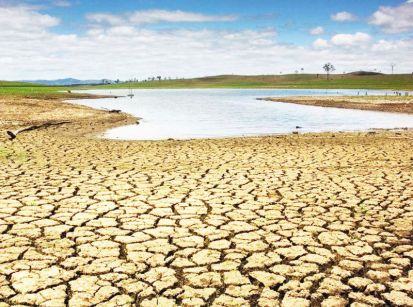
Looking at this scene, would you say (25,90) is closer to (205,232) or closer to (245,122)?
(245,122)

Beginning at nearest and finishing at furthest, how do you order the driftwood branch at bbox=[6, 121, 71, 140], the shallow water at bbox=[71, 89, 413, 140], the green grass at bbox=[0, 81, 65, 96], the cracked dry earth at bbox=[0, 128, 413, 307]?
the cracked dry earth at bbox=[0, 128, 413, 307]
the driftwood branch at bbox=[6, 121, 71, 140]
the shallow water at bbox=[71, 89, 413, 140]
the green grass at bbox=[0, 81, 65, 96]

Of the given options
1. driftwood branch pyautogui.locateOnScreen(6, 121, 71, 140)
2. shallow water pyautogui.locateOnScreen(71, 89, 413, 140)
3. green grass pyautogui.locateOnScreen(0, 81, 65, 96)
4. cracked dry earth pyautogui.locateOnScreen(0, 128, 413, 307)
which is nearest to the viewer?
cracked dry earth pyautogui.locateOnScreen(0, 128, 413, 307)

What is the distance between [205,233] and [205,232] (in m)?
0.04

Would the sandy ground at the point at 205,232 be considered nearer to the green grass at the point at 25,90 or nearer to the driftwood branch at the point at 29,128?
the driftwood branch at the point at 29,128

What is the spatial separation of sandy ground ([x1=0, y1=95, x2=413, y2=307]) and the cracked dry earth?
17 mm

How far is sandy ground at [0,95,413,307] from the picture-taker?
3.58 meters

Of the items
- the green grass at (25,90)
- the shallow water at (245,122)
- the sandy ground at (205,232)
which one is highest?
the green grass at (25,90)

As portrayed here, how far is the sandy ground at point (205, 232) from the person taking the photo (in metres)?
3.58

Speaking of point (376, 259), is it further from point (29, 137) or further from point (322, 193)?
point (29, 137)

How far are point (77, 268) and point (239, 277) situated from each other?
1.56 m

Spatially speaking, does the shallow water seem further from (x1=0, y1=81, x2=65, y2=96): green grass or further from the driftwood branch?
(x1=0, y1=81, x2=65, y2=96): green grass

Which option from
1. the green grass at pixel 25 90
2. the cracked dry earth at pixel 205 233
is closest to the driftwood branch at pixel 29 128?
the cracked dry earth at pixel 205 233

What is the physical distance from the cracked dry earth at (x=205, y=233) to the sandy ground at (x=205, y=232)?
0.06 ft

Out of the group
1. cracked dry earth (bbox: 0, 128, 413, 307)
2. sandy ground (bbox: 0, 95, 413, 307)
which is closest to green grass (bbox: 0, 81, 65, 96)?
sandy ground (bbox: 0, 95, 413, 307)
